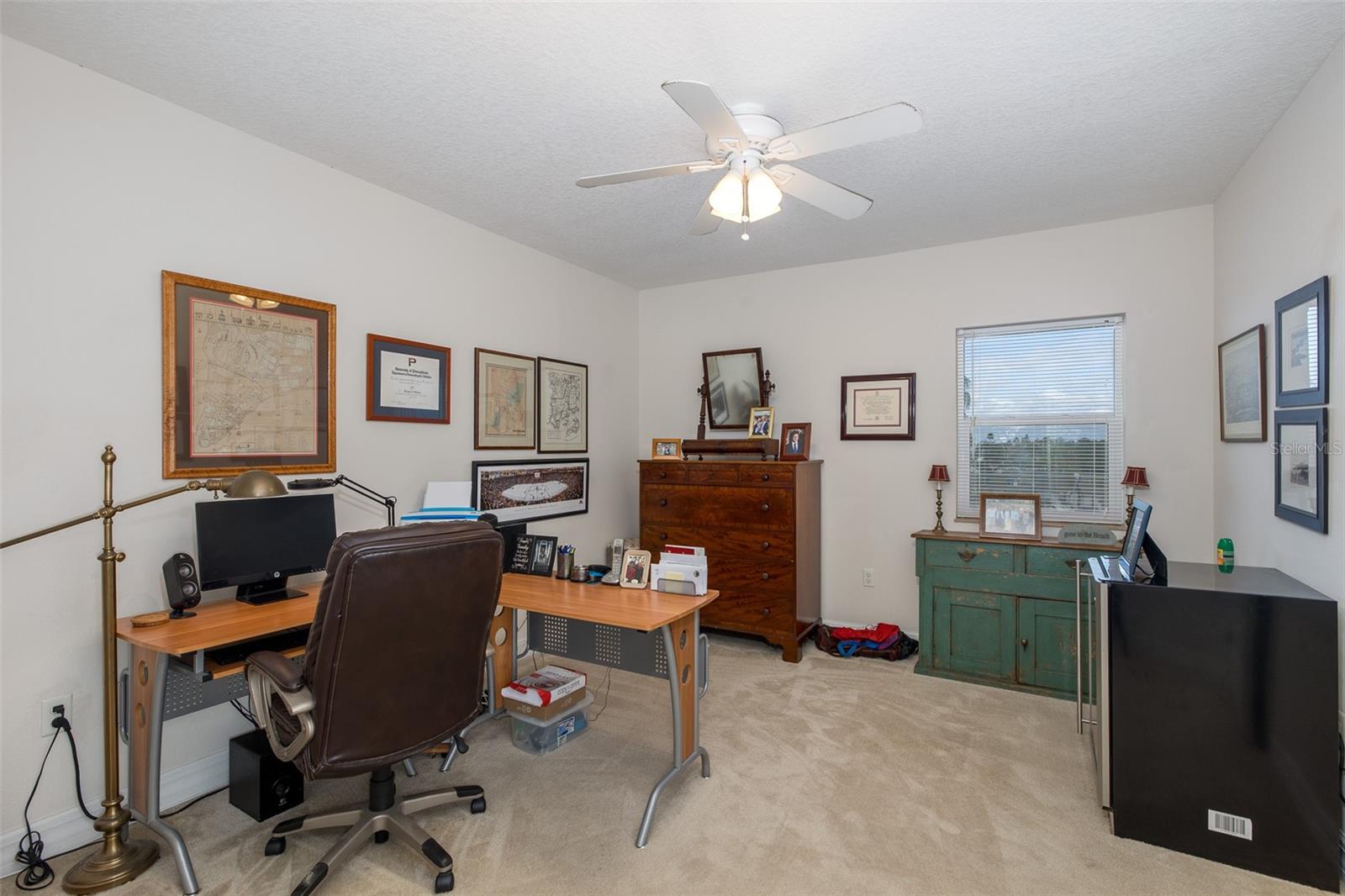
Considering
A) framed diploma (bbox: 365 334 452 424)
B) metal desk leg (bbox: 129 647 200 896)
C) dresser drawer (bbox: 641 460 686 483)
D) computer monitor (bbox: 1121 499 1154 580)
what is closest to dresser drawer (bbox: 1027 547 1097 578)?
computer monitor (bbox: 1121 499 1154 580)

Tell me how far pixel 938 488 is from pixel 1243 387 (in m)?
1.64

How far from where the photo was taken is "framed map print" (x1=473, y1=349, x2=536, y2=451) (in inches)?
153

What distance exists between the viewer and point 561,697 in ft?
9.94

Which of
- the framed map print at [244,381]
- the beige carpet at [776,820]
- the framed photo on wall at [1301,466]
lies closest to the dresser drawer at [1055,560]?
the beige carpet at [776,820]

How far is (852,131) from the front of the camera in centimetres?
196

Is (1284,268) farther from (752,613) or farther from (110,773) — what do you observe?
(110,773)

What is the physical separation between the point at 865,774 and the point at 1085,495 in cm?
237

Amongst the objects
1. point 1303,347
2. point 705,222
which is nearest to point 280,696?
point 705,222

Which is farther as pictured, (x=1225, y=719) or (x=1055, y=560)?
(x=1055, y=560)

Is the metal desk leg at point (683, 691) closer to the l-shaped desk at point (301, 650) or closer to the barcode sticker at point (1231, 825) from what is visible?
the l-shaped desk at point (301, 650)

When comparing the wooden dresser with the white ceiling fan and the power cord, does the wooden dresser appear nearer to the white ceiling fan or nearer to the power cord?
the white ceiling fan

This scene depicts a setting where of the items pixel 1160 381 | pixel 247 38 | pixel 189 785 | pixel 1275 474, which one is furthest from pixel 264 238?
pixel 1160 381

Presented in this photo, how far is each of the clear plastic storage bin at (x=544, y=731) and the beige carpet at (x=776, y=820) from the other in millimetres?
59

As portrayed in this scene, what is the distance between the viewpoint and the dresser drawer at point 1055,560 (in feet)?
11.6
